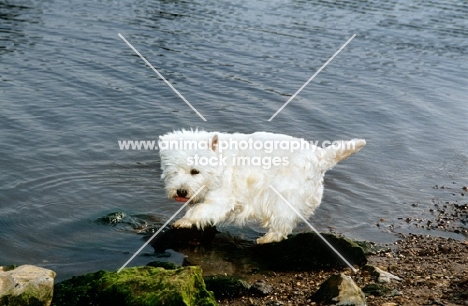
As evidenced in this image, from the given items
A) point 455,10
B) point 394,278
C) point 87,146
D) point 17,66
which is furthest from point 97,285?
point 455,10

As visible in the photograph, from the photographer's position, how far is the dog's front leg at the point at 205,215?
25.9 ft

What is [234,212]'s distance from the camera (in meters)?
8.27

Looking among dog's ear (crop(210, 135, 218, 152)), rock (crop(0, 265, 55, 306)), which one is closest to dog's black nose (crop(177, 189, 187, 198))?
dog's ear (crop(210, 135, 218, 152))

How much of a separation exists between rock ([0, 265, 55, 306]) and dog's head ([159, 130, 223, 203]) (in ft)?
6.01

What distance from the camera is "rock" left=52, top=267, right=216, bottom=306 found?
630cm

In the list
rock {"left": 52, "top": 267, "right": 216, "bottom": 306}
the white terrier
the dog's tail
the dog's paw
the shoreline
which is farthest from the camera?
the dog's tail

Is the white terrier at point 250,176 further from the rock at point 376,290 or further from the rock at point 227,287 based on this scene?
the rock at point 376,290

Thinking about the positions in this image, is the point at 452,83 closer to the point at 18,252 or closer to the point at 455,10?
the point at 455,10

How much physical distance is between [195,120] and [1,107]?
4.00 meters

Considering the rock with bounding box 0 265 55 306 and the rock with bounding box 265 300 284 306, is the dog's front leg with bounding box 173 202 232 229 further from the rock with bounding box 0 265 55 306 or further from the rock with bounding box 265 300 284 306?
the rock with bounding box 0 265 55 306

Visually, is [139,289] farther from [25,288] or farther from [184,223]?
[184,223]

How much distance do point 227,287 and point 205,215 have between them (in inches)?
41.4

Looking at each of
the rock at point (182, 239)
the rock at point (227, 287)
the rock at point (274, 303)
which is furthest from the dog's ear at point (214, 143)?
the rock at point (274, 303)

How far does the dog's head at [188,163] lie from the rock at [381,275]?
216 cm
